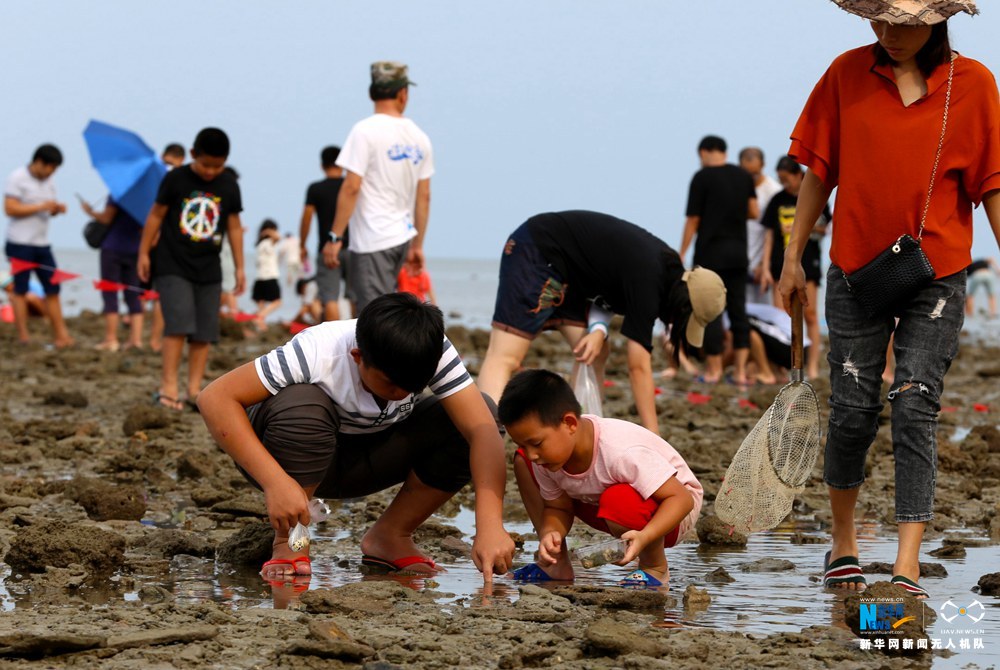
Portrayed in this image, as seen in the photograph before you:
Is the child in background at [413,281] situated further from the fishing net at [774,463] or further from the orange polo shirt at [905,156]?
the orange polo shirt at [905,156]

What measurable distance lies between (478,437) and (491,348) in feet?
6.29

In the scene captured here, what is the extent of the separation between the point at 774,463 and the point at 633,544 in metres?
0.77

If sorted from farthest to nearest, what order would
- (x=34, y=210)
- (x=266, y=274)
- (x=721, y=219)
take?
(x=266, y=274), (x=34, y=210), (x=721, y=219)

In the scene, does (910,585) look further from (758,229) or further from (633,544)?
(758,229)

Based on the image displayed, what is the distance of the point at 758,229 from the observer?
12.4 m

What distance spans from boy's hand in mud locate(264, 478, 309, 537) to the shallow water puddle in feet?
0.73

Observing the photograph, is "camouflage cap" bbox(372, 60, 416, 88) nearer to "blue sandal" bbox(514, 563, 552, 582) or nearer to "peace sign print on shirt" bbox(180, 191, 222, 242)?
"peace sign print on shirt" bbox(180, 191, 222, 242)

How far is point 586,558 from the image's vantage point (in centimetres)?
482

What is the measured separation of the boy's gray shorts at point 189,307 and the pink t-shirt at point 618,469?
482 cm

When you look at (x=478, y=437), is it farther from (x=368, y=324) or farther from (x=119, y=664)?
(x=119, y=664)

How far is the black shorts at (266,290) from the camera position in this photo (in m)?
18.9

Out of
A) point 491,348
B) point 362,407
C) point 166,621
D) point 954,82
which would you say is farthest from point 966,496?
point 166,621

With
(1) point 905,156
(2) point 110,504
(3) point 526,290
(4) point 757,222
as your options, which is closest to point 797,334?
(1) point 905,156

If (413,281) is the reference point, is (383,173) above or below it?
above
